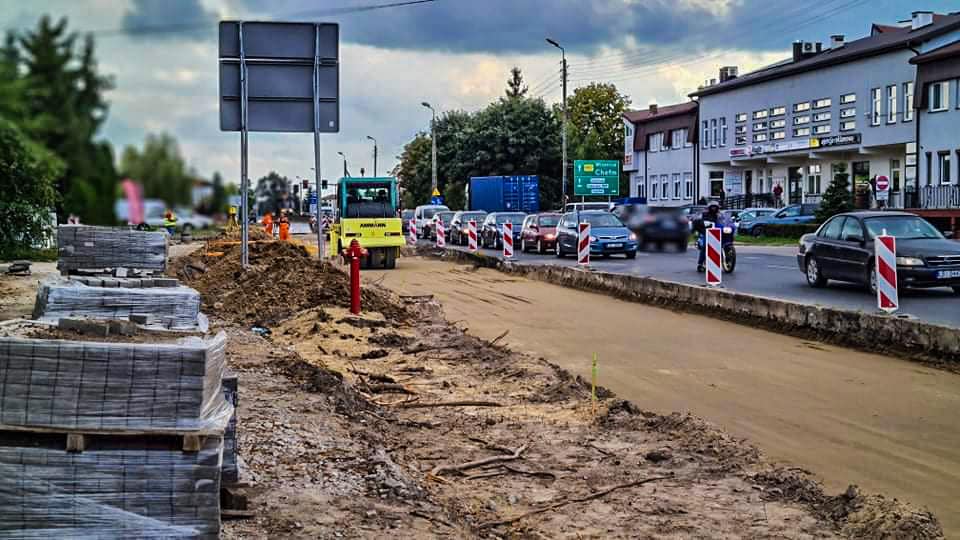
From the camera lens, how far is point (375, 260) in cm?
3250

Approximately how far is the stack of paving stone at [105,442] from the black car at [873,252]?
15876mm

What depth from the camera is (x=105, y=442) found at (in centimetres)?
450

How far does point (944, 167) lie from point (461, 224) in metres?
22.0

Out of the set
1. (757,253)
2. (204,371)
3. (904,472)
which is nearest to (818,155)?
(757,253)

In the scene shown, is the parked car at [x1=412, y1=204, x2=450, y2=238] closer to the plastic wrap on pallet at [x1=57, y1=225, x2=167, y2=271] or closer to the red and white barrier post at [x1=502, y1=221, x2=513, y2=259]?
the red and white barrier post at [x1=502, y1=221, x2=513, y2=259]

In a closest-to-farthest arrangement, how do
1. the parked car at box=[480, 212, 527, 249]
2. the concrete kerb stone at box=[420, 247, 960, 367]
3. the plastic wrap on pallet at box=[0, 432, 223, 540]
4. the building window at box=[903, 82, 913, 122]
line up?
the plastic wrap on pallet at box=[0, 432, 223, 540] < the concrete kerb stone at box=[420, 247, 960, 367] < the parked car at box=[480, 212, 527, 249] < the building window at box=[903, 82, 913, 122]

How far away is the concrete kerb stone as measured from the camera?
41.2 ft

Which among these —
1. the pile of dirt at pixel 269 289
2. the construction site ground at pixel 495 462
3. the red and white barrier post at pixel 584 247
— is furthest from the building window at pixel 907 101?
the construction site ground at pixel 495 462

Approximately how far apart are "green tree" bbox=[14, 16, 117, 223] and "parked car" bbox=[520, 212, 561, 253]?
3530 centimetres

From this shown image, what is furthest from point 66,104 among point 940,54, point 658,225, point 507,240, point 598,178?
point 940,54

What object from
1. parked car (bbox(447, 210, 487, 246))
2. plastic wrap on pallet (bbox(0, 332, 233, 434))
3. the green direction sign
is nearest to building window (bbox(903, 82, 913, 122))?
parked car (bbox(447, 210, 487, 246))

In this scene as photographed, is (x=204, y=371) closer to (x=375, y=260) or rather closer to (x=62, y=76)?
(x=62, y=76)

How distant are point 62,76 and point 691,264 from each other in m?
28.5

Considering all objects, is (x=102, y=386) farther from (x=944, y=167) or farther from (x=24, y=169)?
(x=944, y=167)
